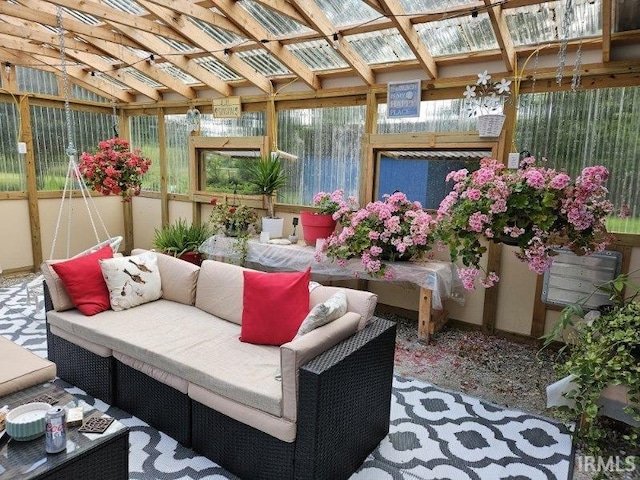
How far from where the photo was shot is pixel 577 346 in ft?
8.00

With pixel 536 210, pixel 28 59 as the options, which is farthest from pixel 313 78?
pixel 28 59

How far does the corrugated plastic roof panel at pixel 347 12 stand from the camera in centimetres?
339

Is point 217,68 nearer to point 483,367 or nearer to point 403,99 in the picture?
point 403,99

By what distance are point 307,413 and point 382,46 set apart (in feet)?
10.8

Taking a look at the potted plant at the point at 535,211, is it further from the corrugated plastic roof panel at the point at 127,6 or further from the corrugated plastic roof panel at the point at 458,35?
the corrugated plastic roof panel at the point at 127,6

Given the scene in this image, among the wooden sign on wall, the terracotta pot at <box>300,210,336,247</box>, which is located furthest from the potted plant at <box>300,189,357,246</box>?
the wooden sign on wall

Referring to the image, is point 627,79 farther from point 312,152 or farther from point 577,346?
point 312,152

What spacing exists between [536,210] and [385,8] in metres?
1.76

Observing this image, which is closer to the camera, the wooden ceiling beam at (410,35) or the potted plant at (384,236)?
the wooden ceiling beam at (410,35)

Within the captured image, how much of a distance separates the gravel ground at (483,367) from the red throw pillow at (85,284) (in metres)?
2.20

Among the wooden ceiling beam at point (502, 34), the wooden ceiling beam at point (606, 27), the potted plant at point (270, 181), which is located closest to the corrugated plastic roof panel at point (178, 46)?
the potted plant at point (270, 181)

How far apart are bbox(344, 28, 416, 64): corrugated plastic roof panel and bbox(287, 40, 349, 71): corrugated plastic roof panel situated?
0.81 ft

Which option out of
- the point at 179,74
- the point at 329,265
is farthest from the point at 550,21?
the point at 179,74

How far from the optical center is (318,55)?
13.9 feet
